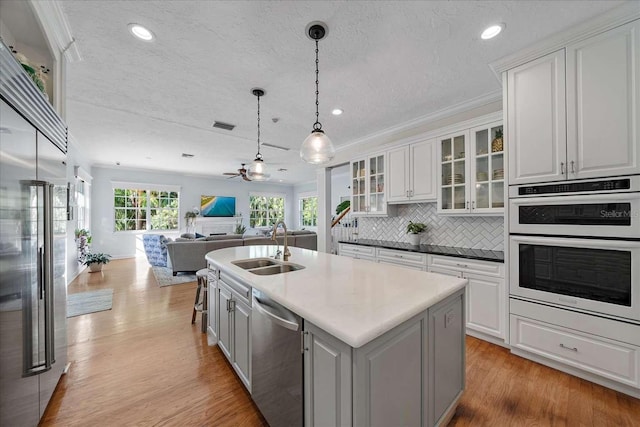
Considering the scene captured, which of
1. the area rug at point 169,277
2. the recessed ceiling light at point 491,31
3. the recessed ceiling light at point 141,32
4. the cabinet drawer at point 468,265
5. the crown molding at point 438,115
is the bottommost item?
the area rug at point 169,277

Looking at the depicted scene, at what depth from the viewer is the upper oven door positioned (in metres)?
1.77

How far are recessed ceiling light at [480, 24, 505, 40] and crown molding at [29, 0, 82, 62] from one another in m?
2.97

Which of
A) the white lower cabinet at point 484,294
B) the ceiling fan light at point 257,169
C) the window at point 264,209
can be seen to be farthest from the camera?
the window at point 264,209

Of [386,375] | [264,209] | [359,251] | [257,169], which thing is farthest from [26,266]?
[264,209]

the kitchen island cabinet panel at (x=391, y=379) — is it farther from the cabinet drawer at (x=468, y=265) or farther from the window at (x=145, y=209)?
the window at (x=145, y=209)

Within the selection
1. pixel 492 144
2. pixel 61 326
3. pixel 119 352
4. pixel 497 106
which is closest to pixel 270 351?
pixel 61 326

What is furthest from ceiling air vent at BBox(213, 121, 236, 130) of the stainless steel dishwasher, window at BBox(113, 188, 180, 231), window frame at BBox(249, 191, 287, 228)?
window frame at BBox(249, 191, 287, 228)

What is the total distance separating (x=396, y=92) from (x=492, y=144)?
120 centimetres

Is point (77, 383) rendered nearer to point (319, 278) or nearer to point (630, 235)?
point (319, 278)

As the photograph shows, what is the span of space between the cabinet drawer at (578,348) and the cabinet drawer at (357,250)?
70.7 inches

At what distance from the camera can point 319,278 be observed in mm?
1650

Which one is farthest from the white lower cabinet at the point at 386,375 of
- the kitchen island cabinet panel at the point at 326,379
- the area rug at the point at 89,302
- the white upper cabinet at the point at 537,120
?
the area rug at the point at 89,302

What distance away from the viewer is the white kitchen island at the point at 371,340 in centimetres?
98
